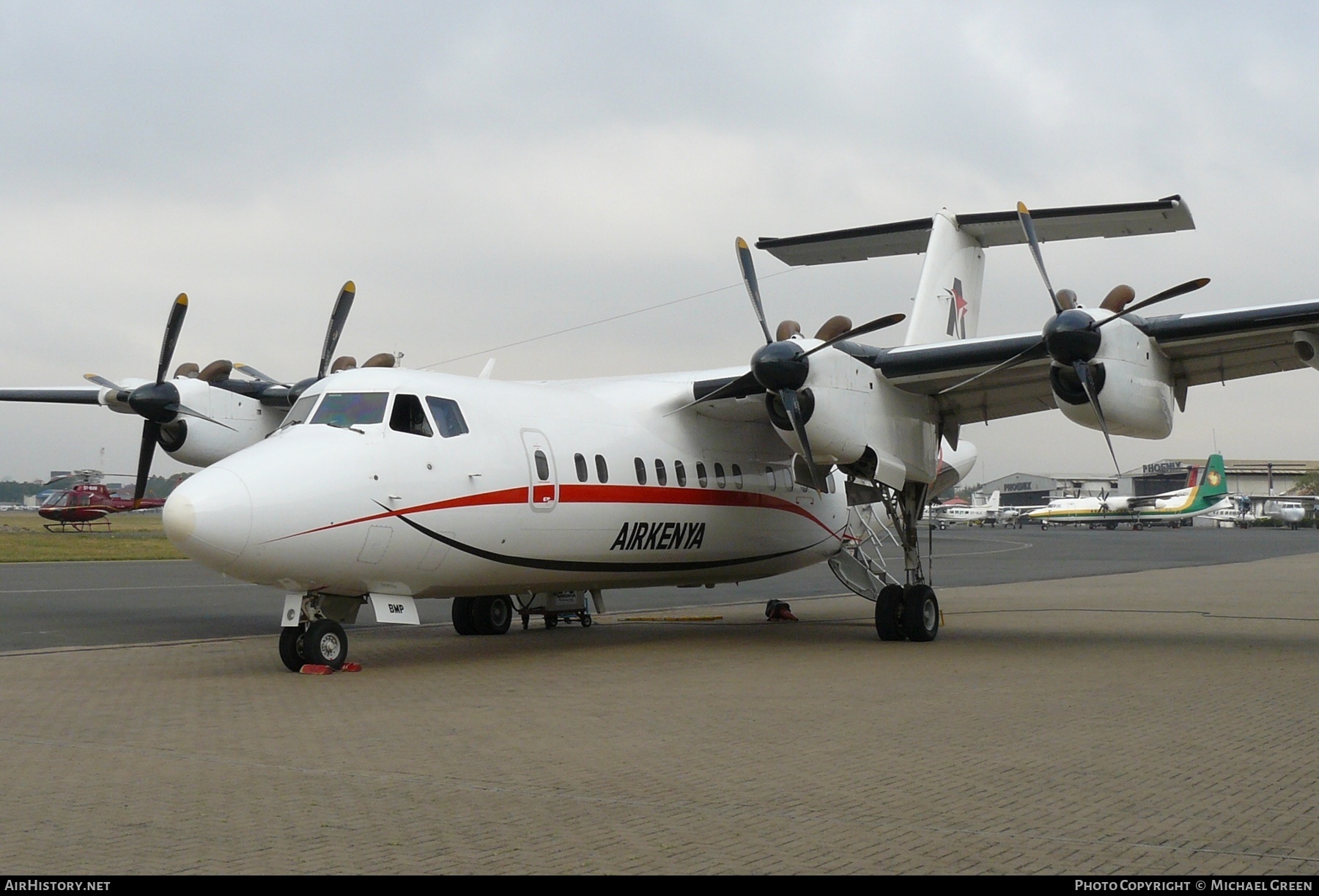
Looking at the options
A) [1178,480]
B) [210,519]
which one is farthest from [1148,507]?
[210,519]

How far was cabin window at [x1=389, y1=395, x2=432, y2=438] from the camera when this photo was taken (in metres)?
11.9

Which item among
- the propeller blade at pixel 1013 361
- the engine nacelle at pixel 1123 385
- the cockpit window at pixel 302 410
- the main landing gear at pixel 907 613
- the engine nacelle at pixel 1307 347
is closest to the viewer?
the cockpit window at pixel 302 410

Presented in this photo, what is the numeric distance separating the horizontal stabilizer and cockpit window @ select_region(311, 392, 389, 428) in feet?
26.7

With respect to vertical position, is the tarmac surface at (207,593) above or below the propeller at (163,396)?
below

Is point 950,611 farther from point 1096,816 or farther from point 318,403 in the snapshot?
point 1096,816

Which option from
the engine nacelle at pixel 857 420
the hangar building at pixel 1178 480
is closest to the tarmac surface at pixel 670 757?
the engine nacelle at pixel 857 420

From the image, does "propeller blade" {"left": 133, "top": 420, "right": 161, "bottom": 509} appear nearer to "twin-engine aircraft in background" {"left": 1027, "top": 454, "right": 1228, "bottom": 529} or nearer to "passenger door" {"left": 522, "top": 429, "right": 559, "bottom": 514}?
"passenger door" {"left": 522, "top": 429, "right": 559, "bottom": 514}

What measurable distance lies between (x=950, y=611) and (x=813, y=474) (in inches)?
295

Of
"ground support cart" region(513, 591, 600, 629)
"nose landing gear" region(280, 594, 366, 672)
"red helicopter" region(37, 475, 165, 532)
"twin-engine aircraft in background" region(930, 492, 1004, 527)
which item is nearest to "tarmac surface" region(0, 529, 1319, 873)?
"nose landing gear" region(280, 594, 366, 672)

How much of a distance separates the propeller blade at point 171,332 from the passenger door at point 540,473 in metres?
5.46

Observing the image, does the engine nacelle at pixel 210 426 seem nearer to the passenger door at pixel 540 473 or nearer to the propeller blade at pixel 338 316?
the propeller blade at pixel 338 316

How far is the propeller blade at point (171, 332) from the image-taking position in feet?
50.8

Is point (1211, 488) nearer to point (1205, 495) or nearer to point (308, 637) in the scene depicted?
point (1205, 495)

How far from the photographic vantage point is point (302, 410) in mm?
12172
